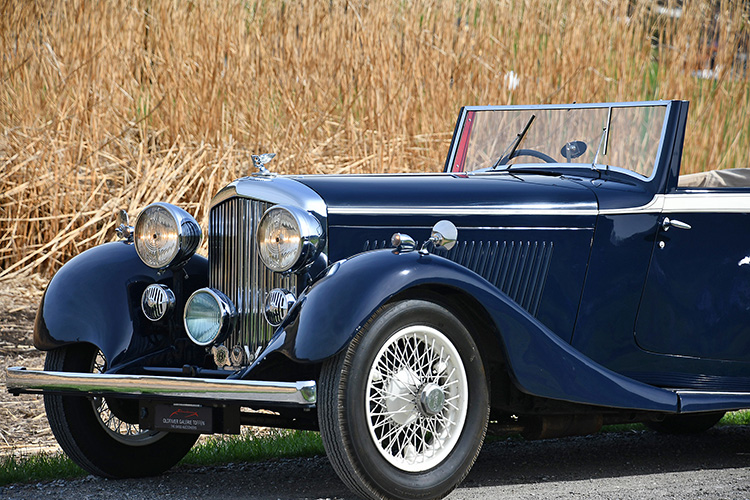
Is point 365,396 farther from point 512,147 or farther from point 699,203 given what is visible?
point 512,147

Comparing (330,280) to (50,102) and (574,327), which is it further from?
(50,102)

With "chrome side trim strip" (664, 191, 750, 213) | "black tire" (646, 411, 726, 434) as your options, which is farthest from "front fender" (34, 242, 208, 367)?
"black tire" (646, 411, 726, 434)

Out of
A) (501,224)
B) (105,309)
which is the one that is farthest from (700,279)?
(105,309)

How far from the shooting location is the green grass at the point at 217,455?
4.10 meters

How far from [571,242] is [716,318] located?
2.38ft

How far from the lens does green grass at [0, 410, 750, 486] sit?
13.4ft

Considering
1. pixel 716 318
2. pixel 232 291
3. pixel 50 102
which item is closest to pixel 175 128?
→ pixel 50 102

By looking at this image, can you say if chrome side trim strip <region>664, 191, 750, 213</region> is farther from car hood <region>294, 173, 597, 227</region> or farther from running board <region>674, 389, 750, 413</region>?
running board <region>674, 389, 750, 413</region>

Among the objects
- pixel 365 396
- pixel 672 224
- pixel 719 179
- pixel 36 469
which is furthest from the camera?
pixel 719 179

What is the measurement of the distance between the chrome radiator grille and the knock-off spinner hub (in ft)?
2.19

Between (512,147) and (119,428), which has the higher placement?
(512,147)

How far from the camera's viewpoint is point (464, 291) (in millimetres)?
3531

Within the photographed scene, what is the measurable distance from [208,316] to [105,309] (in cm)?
42

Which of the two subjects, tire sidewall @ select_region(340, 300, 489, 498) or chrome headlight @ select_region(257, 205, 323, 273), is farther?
chrome headlight @ select_region(257, 205, 323, 273)
